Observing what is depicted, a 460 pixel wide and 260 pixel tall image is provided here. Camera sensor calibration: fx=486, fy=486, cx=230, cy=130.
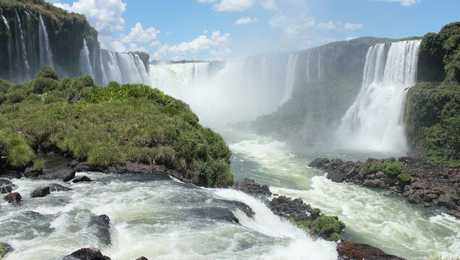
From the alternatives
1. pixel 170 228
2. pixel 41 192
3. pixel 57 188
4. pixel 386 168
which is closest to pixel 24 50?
pixel 57 188

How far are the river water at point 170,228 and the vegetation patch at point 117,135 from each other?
227 cm

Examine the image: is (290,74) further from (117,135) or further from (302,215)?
(117,135)

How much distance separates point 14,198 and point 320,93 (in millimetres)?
66944

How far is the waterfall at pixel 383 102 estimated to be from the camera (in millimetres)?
57500

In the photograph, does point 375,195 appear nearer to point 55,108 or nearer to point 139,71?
point 55,108

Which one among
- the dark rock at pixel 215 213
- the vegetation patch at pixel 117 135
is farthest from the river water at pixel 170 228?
the vegetation patch at pixel 117 135

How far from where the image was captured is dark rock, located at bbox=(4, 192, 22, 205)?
1692 cm

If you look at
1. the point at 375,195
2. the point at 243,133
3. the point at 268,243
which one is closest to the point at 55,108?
the point at 268,243

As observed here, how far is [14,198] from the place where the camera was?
17016 mm

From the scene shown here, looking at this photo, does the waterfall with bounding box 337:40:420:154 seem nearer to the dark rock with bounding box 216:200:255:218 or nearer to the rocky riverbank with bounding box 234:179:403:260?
the rocky riverbank with bounding box 234:179:403:260

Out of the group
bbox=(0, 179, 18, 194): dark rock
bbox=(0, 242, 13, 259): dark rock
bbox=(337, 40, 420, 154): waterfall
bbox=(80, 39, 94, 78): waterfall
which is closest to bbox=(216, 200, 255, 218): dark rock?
bbox=(0, 242, 13, 259): dark rock

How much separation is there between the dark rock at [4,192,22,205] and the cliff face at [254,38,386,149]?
4715cm

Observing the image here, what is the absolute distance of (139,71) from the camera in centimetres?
8175

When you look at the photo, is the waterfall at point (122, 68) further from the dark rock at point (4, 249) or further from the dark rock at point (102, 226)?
the dark rock at point (4, 249)
